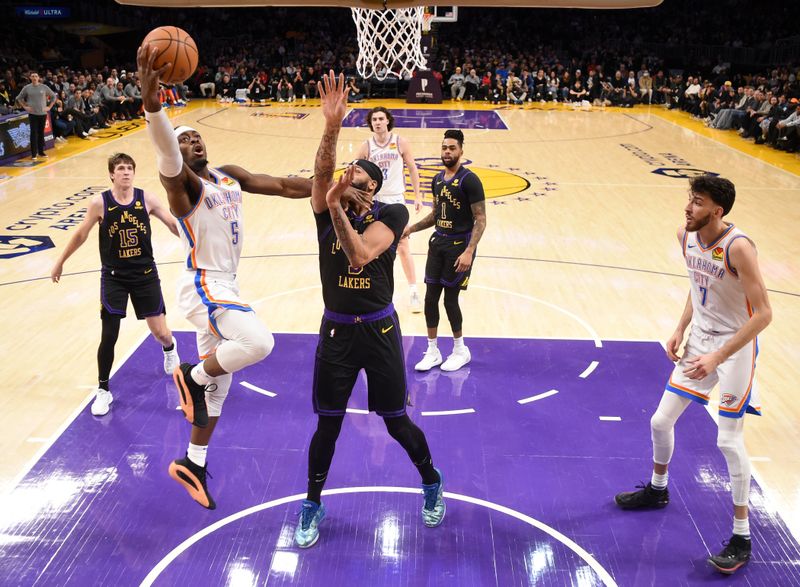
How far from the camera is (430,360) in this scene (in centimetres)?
640

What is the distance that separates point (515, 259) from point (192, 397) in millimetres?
5709

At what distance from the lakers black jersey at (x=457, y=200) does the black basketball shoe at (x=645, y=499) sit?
8.38ft

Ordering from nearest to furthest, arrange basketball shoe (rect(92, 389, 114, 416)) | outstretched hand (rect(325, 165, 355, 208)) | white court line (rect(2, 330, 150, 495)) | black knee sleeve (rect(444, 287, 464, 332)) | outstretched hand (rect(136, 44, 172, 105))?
outstretched hand (rect(325, 165, 355, 208))
outstretched hand (rect(136, 44, 172, 105))
white court line (rect(2, 330, 150, 495))
basketball shoe (rect(92, 389, 114, 416))
black knee sleeve (rect(444, 287, 464, 332))

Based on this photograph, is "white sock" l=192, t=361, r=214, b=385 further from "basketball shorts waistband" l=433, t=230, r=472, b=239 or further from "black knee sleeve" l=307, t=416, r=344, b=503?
"basketball shorts waistband" l=433, t=230, r=472, b=239

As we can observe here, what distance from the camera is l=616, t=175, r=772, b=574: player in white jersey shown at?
3777 mm

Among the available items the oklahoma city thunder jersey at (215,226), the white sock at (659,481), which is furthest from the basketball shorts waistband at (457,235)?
the white sock at (659,481)

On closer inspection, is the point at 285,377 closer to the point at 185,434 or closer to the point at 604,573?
the point at 185,434

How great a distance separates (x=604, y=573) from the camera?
3.92m

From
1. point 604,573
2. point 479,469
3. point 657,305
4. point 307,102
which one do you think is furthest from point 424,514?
point 307,102

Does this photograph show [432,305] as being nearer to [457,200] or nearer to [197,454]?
[457,200]

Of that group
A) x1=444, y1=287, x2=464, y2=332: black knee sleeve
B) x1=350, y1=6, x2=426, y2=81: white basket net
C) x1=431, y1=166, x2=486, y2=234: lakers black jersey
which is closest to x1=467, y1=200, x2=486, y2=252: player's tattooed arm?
x1=431, y1=166, x2=486, y2=234: lakers black jersey

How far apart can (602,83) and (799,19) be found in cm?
999

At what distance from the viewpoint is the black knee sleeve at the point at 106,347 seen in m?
5.59

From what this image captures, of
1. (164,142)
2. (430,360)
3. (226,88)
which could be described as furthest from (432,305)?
(226,88)
